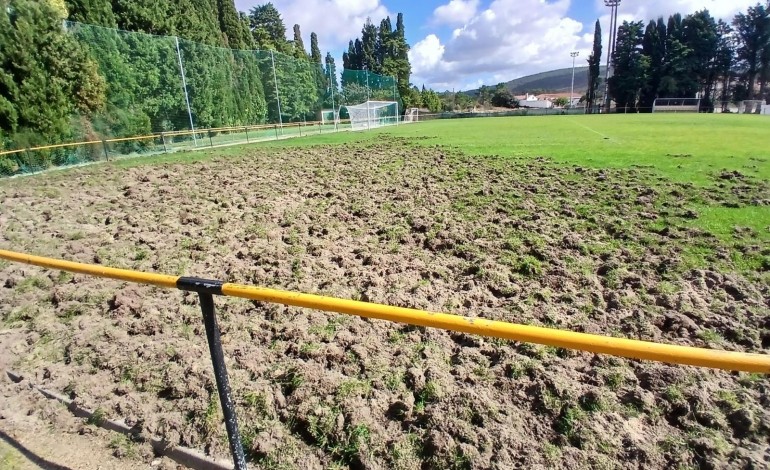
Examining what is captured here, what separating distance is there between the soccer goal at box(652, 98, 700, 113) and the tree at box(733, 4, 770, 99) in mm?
11288

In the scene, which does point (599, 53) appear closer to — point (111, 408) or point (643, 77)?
point (643, 77)

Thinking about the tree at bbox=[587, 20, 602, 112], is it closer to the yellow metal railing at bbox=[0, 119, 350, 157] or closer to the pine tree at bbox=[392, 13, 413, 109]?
the pine tree at bbox=[392, 13, 413, 109]

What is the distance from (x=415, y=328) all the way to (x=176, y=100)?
1946 centimetres

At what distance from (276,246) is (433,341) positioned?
301cm

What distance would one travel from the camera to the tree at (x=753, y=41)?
62.0 metres

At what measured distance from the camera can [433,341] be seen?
3.58 m

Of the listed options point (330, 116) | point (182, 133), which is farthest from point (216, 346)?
point (330, 116)

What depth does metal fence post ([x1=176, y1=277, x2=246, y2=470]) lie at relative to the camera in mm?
2059

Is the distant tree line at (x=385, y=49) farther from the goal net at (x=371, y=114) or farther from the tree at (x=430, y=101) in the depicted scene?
the goal net at (x=371, y=114)

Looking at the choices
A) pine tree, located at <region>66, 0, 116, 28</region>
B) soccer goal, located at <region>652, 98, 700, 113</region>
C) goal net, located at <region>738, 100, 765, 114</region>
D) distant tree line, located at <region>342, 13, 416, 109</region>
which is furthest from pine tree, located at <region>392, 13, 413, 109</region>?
pine tree, located at <region>66, 0, 116, 28</region>

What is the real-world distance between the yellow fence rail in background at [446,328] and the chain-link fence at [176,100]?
13.7 metres

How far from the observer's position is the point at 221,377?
2271 millimetres

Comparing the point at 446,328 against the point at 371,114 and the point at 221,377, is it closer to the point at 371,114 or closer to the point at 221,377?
the point at 221,377

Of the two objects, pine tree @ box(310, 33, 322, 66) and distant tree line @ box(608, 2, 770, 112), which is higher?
pine tree @ box(310, 33, 322, 66)
